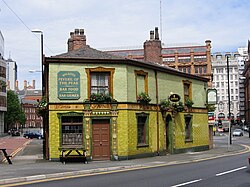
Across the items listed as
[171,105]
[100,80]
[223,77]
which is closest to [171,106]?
[171,105]

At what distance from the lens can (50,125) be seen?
25031 millimetres

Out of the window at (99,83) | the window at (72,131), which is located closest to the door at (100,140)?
the window at (72,131)

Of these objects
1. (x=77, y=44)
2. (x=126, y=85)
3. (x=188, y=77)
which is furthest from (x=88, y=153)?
(x=77, y=44)

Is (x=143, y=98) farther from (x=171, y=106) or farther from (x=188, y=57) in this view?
(x=188, y=57)

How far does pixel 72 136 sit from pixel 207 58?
81.3 meters

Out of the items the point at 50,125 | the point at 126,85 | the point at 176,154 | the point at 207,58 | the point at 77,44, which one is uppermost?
the point at 207,58

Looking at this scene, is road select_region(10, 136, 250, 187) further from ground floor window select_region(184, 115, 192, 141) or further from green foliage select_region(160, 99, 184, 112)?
ground floor window select_region(184, 115, 192, 141)

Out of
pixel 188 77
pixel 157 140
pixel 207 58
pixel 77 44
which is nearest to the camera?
pixel 157 140

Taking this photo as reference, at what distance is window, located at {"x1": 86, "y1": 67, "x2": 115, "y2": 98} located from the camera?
84.7ft

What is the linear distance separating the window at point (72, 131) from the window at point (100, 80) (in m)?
1.85

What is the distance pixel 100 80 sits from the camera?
85.6ft

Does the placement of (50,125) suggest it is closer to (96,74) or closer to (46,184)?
(96,74)

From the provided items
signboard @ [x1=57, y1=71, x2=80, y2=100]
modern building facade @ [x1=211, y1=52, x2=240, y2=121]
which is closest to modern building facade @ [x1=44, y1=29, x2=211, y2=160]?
signboard @ [x1=57, y1=71, x2=80, y2=100]

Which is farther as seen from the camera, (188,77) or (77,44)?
(77,44)
